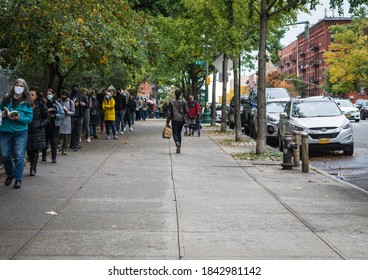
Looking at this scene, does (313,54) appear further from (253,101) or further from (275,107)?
(275,107)

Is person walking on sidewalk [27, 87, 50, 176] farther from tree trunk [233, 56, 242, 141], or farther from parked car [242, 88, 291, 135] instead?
parked car [242, 88, 291, 135]

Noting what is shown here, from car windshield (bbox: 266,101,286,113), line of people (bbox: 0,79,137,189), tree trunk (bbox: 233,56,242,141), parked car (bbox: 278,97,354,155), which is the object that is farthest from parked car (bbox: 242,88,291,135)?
line of people (bbox: 0,79,137,189)

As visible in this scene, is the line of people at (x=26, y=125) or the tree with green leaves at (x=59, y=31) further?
the tree with green leaves at (x=59, y=31)

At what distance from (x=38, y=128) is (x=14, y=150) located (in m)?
1.77

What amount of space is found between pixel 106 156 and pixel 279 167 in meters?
4.69

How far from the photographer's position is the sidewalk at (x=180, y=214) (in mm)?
6996

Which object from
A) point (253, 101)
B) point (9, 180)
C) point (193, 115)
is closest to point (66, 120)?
point (9, 180)

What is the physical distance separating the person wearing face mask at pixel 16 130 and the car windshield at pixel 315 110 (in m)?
10.8

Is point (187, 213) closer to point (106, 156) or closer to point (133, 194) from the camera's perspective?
point (133, 194)

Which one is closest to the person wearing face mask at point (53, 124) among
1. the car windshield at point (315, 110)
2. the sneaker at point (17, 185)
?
the sneaker at point (17, 185)

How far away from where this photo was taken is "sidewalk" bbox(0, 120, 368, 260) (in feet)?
23.0

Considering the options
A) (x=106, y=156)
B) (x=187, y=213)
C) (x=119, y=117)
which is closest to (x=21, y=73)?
(x=119, y=117)

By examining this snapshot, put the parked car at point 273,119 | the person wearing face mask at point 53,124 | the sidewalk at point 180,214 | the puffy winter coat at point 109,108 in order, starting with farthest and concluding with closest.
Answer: the parked car at point 273,119 < the puffy winter coat at point 109,108 < the person wearing face mask at point 53,124 < the sidewalk at point 180,214

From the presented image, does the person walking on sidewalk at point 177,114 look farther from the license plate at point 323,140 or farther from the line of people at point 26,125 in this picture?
the license plate at point 323,140
